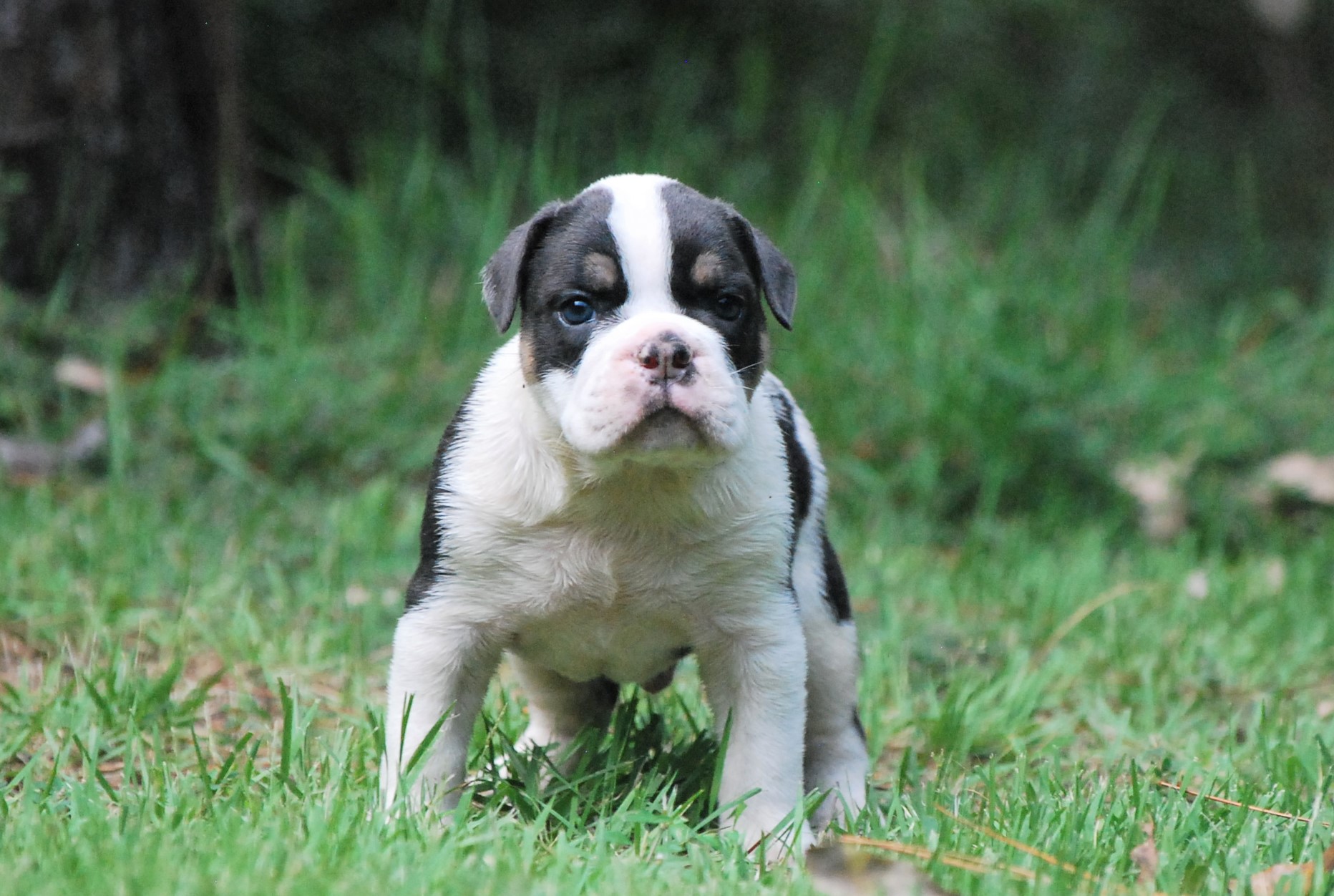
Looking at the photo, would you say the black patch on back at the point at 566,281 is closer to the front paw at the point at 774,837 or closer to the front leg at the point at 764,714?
the front leg at the point at 764,714

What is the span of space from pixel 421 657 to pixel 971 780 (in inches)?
52.3

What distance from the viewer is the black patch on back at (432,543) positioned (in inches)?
128

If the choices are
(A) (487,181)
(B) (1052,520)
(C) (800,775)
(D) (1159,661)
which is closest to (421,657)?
(C) (800,775)

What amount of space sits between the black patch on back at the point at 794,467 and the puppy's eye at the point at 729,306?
39 cm

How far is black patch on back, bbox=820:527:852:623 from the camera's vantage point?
366 cm

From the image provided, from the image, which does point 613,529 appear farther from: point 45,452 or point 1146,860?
point 45,452

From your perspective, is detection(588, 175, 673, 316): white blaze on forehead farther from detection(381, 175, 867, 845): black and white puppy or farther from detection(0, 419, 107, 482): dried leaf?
detection(0, 419, 107, 482): dried leaf

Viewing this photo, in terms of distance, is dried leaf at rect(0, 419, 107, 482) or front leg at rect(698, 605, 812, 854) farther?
dried leaf at rect(0, 419, 107, 482)

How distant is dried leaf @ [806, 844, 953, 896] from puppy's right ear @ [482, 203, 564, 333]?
123 centimetres

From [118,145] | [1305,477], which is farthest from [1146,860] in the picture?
[118,145]

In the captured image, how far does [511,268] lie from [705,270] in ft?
1.36

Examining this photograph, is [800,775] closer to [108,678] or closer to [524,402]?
[524,402]

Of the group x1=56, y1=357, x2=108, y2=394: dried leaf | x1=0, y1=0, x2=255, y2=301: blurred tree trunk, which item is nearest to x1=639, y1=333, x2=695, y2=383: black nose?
x1=56, y1=357, x2=108, y2=394: dried leaf

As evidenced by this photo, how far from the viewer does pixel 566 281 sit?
123 inches
